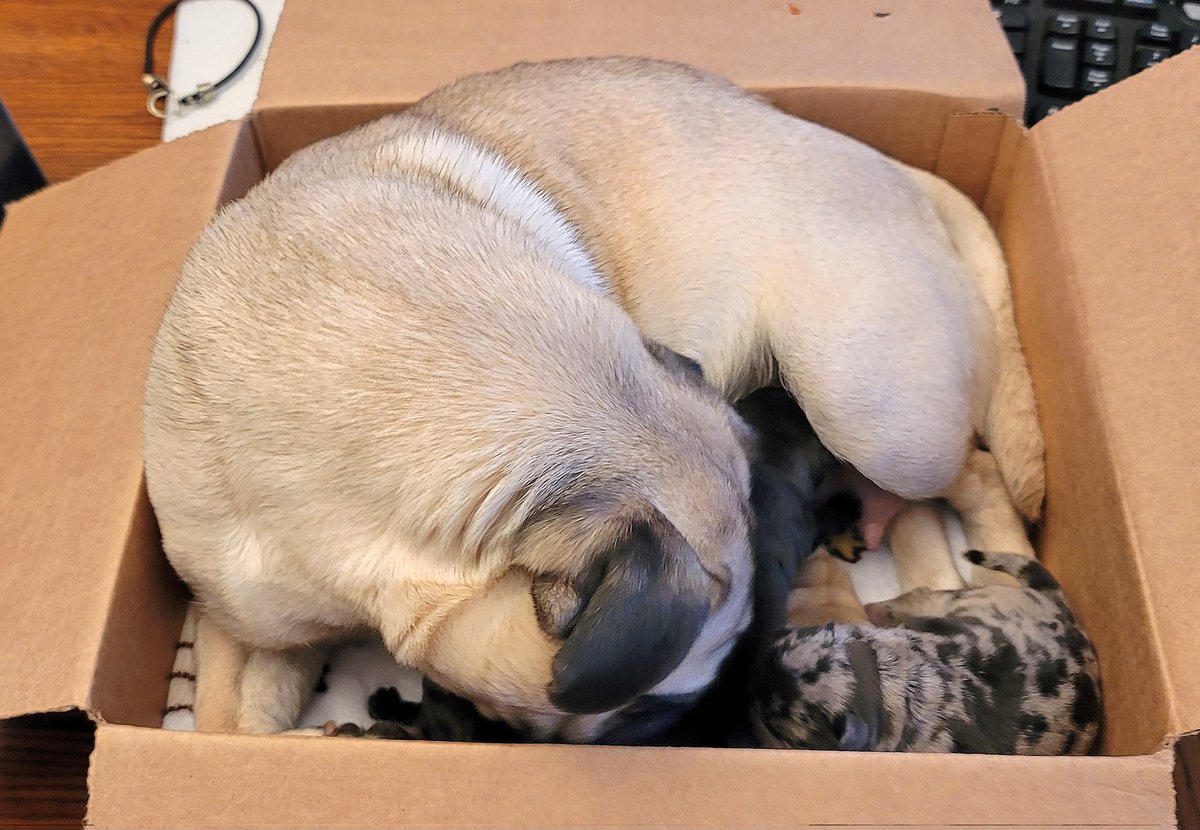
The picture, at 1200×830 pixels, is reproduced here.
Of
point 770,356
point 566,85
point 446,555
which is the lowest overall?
point 770,356

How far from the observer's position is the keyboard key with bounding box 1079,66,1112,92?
66.9 inches

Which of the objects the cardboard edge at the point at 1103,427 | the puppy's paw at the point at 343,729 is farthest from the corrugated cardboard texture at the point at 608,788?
the puppy's paw at the point at 343,729

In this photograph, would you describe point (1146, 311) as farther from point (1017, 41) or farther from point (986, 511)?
point (1017, 41)

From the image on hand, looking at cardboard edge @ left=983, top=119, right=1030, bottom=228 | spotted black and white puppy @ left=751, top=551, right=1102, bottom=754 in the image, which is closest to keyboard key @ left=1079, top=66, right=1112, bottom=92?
cardboard edge @ left=983, top=119, right=1030, bottom=228

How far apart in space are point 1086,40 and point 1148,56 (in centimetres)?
10

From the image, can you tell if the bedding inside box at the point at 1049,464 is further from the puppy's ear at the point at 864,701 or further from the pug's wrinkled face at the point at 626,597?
the pug's wrinkled face at the point at 626,597

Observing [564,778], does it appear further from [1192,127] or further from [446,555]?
[1192,127]

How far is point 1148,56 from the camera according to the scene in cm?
172

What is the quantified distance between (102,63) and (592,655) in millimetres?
1798

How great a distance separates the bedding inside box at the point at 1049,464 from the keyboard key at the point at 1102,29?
0.32 meters

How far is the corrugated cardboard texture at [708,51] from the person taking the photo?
1.62 metres

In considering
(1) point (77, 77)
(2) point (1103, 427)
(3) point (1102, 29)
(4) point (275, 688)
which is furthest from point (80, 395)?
(3) point (1102, 29)

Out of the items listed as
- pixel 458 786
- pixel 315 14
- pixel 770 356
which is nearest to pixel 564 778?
pixel 458 786

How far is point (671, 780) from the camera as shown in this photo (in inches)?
Answer: 37.5
